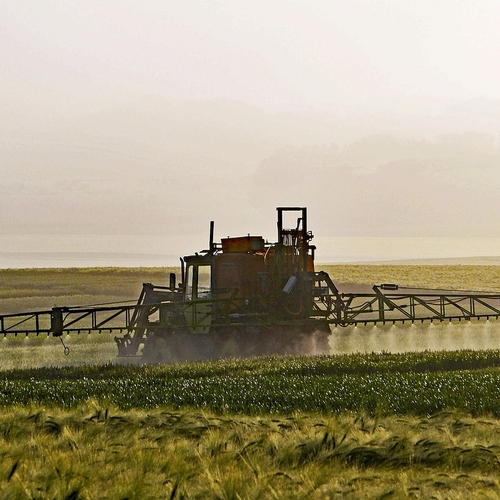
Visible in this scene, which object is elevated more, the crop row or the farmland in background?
the crop row

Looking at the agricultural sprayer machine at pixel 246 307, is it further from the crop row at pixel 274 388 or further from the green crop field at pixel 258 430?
the crop row at pixel 274 388

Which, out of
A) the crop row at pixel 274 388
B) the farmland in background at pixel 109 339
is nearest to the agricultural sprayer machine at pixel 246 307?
the farmland in background at pixel 109 339

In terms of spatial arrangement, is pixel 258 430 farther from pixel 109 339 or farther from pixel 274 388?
pixel 109 339

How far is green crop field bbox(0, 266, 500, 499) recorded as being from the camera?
7.79 metres

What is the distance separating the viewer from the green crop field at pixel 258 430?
779cm

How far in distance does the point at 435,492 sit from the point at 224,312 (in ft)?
55.2

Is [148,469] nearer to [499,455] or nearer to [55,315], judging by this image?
[499,455]

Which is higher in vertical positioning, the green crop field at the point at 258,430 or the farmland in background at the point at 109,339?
the green crop field at the point at 258,430

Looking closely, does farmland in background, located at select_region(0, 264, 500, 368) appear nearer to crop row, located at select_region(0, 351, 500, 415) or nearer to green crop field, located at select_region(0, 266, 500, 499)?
green crop field, located at select_region(0, 266, 500, 499)

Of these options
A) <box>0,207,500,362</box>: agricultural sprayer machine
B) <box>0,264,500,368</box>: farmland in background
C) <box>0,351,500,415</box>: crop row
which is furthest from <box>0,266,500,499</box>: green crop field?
<box>0,264,500,368</box>: farmland in background

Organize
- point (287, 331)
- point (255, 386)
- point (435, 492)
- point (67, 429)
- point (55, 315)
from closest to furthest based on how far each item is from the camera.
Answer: point (435, 492), point (67, 429), point (255, 386), point (55, 315), point (287, 331)

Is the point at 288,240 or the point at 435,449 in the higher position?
the point at 288,240

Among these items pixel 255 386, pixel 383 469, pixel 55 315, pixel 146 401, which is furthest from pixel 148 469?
pixel 55 315

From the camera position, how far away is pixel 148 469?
8297mm
